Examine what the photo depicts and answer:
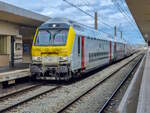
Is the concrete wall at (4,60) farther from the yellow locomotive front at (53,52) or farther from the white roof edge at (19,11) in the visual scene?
the yellow locomotive front at (53,52)

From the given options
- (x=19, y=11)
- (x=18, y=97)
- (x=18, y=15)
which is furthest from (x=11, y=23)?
(x=18, y=97)

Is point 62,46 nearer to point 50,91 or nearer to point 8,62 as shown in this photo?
point 50,91

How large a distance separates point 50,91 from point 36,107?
2970 mm

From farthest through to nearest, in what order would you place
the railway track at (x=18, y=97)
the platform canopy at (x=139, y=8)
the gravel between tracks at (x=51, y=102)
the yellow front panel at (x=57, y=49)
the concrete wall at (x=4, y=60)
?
the concrete wall at (x=4, y=60) < the platform canopy at (x=139, y=8) < the yellow front panel at (x=57, y=49) < the railway track at (x=18, y=97) < the gravel between tracks at (x=51, y=102)

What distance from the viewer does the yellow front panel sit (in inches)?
506

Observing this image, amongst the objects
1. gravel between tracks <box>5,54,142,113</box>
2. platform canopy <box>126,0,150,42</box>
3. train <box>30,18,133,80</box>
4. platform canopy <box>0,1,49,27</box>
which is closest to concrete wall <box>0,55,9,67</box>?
platform canopy <box>0,1,49,27</box>

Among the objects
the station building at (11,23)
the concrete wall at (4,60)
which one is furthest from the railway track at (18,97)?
the concrete wall at (4,60)

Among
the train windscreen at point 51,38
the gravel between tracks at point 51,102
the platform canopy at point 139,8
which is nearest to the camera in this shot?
the gravel between tracks at point 51,102

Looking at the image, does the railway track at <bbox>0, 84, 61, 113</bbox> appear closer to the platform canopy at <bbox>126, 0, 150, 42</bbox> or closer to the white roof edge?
the white roof edge

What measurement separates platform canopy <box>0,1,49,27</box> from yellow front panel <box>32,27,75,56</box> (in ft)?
10.7

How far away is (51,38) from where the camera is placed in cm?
1355

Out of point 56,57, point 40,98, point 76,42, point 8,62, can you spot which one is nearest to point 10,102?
point 40,98

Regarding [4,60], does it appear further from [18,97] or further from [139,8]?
[139,8]

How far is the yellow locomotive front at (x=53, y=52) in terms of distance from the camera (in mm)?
12859
